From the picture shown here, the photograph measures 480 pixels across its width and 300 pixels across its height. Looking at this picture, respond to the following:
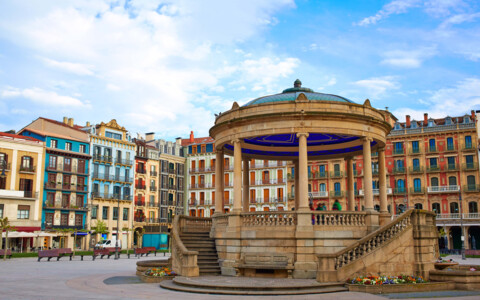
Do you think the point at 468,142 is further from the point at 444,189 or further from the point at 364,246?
the point at 364,246

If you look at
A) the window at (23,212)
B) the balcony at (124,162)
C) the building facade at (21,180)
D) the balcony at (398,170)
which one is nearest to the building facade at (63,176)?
the building facade at (21,180)

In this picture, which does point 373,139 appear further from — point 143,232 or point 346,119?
point 143,232

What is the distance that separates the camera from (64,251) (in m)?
41.9


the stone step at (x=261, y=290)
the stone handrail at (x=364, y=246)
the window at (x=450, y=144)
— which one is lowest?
the stone step at (x=261, y=290)

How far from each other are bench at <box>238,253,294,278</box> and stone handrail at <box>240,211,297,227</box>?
4.55 feet

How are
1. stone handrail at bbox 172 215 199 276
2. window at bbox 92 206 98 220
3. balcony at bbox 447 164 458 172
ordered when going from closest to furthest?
1. stone handrail at bbox 172 215 199 276
2. balcony at bbox 447 164 458 172
3. window at bbox 92 206 98 220

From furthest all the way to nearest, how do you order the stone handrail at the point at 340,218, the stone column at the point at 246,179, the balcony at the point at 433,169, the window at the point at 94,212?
the window at the point at 94,212 < the balcony at the point at 433,169 < the stone column at the point at 246,179 < the stone handrail at the point at 340,218

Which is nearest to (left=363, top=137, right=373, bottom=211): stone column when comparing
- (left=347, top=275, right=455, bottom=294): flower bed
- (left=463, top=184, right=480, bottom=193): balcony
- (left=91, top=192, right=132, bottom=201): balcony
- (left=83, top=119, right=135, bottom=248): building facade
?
(left=347, top=275, right=455, bottom=294): flower bed

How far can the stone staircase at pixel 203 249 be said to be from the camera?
21984 mm

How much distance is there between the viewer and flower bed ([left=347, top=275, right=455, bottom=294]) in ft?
56.1

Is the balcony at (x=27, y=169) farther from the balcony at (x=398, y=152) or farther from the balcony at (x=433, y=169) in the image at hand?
the balcony at (x=433, y=169)

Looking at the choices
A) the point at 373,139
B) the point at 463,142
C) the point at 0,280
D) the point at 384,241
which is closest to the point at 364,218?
the point at 384,241

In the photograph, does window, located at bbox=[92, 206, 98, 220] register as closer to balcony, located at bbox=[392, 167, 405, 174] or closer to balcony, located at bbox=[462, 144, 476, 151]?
balcony, located at bbox=[392, 167, 405, 174]

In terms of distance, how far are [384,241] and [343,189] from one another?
5896 cm
